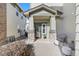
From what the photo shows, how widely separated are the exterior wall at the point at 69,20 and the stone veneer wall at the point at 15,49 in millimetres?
671

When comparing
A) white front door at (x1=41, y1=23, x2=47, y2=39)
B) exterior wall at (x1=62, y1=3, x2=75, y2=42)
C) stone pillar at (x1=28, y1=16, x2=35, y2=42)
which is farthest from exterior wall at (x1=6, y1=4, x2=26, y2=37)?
exterior wall at (x1=62, y1=3, x2=75, y2=42)

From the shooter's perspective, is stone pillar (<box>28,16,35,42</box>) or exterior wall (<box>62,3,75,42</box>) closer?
exterior wall (<box>62,3,75,42</box>)

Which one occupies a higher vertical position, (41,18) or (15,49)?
Answer: (41,18)

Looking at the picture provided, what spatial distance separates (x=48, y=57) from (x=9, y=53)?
0.62m

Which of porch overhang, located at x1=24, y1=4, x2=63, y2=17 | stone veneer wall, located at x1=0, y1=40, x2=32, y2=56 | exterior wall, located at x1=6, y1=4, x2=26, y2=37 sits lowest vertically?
stone veneer wall, located at x1=0, y1=40, x2=32, y2=56

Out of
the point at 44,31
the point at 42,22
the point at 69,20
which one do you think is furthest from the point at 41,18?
the point at 69,20

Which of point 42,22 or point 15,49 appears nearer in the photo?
point 15,49

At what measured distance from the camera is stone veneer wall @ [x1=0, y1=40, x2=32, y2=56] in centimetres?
195

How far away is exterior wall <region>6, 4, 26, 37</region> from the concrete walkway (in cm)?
37

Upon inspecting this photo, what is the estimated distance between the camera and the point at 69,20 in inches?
78.6

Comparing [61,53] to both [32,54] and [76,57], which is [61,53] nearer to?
[76,57]

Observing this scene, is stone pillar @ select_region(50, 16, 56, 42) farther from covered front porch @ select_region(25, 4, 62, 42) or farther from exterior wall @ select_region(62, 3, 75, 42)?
exterior wall @ select_region(62, 3, 75, 42)

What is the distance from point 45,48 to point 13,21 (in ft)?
2.25

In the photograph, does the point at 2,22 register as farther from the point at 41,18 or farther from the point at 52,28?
the point at 52,28
